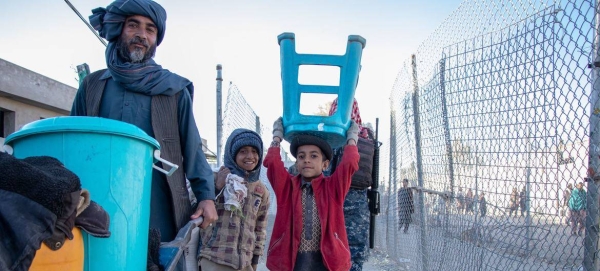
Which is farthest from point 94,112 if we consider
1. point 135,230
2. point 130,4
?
point 135,230

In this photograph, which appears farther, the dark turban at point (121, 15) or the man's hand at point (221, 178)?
the man's hand at point (221, 178)

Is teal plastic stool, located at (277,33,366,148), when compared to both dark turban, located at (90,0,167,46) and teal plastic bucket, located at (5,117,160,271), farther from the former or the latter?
teal plastic bucket, located at (5,117,160,271)

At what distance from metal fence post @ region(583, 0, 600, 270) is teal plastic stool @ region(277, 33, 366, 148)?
131 centimetres

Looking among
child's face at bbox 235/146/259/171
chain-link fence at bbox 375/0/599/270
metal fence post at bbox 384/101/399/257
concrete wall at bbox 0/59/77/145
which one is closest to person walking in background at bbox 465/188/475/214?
chain-link fence at bbox 375/0/599/270

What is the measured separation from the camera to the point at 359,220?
13.3 ft

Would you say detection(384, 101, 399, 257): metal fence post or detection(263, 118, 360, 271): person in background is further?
detection(384, 101, 399, 257): metal fence post

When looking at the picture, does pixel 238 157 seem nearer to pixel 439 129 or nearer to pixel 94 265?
pixel 439 129

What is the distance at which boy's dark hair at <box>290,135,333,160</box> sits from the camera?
3.30 m

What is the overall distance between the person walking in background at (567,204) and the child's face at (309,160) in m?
1.48

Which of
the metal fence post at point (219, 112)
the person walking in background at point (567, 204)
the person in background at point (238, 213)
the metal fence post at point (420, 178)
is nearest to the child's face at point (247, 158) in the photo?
the person in background at point (238, 213)

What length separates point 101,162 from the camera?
1.49 m

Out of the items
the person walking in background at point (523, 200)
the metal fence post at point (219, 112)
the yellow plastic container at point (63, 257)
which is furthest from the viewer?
the metal fence post at point (219, 112)

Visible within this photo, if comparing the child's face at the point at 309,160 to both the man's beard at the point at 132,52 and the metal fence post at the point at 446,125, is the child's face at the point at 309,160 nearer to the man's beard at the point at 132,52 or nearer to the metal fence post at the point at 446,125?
the metal fence post at the point at 446,125

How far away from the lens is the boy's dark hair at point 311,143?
3.30 meters
